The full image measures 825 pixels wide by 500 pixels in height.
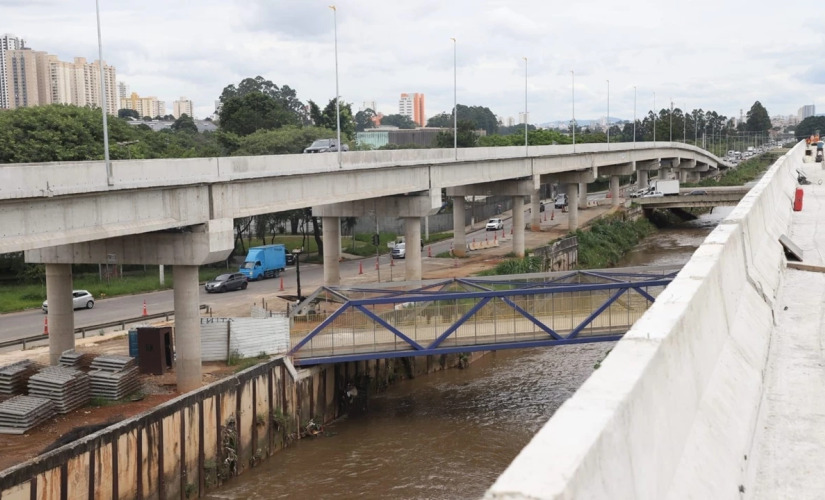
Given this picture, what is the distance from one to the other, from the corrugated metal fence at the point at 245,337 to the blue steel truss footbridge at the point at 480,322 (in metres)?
0.62

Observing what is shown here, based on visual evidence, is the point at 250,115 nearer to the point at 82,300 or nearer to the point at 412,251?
the point at 82,300

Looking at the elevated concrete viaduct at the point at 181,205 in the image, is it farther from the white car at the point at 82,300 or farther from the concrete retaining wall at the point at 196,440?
the white car at the point at 82,300

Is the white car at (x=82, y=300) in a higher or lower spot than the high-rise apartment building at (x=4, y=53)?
lower

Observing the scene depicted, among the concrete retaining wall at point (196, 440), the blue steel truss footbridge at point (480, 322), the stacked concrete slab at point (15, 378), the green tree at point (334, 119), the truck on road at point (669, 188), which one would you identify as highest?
the green tree at point (334, 119)

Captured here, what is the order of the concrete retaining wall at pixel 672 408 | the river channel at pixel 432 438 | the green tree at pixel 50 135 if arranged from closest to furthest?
the concrete retaining wall at pixel 672 408, the river channel at pixel 432 438, the green tree at pixel 50 135

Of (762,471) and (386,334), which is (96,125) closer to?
(386,334)

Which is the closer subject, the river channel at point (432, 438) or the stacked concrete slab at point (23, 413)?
the stacked concrete slab at point (23, 413)

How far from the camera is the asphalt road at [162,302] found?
39344 millimetres

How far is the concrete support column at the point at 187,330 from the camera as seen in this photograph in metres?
26.4

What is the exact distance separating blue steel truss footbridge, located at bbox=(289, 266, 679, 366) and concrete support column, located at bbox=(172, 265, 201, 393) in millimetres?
3137

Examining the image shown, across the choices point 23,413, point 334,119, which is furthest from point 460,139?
point 23,413

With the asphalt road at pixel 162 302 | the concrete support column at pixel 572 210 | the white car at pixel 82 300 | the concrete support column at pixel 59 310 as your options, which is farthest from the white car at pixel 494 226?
the concrete support column at pixel 59 310

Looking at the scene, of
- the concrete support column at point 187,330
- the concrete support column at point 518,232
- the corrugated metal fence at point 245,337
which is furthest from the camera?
the concrete support column at point 518,232

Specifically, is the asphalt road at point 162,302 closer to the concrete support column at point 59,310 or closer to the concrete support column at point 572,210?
the concrete support column at point 59,310
